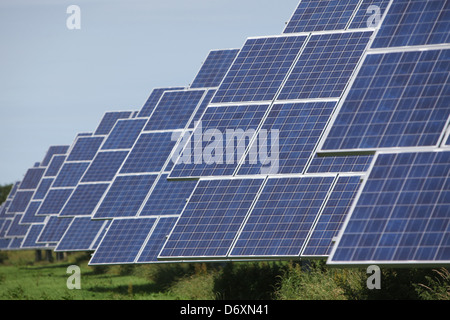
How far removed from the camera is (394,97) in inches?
775

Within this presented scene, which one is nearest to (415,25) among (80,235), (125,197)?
(125,197)

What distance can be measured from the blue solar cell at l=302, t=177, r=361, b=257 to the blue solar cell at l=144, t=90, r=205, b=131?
1442 cm

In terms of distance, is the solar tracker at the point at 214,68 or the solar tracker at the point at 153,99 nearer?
the solar tracker at the point at 214,68

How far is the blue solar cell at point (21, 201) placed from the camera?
8125 cm

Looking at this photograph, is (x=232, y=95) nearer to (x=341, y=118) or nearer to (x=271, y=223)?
(x=271, y=223)

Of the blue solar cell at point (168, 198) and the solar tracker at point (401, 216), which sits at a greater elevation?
the blue solar cell at point (168, 198)

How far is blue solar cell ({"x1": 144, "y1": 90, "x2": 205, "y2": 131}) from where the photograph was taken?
39.3 m

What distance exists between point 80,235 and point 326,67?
2365 cm

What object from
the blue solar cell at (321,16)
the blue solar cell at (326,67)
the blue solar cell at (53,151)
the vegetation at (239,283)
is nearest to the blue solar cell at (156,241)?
the vegetation at (239,283)

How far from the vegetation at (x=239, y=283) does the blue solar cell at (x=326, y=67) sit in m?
5.71

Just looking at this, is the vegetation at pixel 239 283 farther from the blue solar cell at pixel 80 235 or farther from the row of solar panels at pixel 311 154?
the row of solar panels at pixel 311 154

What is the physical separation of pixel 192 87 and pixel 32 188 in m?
42.9

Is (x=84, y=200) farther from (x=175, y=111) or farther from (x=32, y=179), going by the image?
(x=32, y=179)

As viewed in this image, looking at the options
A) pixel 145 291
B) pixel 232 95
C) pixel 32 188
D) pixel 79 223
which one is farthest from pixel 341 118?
pixel 32 188
